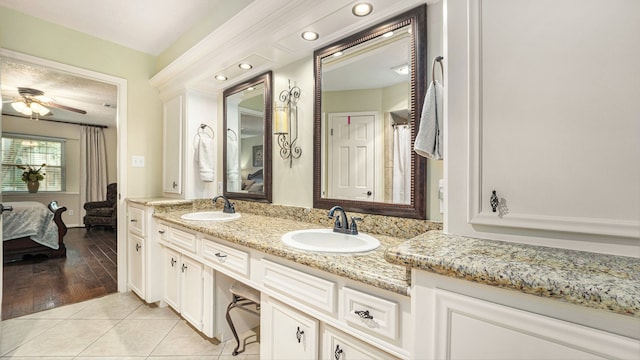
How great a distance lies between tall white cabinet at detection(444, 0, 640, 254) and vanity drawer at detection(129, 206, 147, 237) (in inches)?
98.1

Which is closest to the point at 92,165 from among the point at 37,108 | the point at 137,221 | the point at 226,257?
the point at 37,108

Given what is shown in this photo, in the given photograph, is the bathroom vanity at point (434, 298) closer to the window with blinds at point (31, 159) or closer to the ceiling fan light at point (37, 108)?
the ceiling fan light at point (37, 108)

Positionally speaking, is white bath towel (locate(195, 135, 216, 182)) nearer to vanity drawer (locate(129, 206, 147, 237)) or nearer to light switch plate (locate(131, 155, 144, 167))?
vanity drawer (locate(129, 206, 147, 237))

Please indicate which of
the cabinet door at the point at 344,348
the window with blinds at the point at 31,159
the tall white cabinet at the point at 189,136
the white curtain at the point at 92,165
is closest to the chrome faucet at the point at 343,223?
the cabinet door at the point at 344,348

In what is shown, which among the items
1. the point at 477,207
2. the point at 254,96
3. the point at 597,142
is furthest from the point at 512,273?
the point at 254,96

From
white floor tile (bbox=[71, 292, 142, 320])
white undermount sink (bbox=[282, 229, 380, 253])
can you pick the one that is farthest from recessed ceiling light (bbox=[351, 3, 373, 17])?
white floor tile (bbox=[71, 292, 142, 320])

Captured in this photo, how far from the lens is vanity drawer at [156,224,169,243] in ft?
7.06

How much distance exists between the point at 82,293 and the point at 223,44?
8.96 ft

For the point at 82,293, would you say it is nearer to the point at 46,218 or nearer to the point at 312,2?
the point at 46,218

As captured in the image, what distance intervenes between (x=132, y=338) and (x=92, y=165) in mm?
6102

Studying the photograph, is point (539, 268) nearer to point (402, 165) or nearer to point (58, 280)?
point (402, 165)

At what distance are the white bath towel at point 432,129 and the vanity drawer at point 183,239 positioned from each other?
1518 mm

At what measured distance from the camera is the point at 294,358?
1.17 m

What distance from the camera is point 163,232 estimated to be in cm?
221
